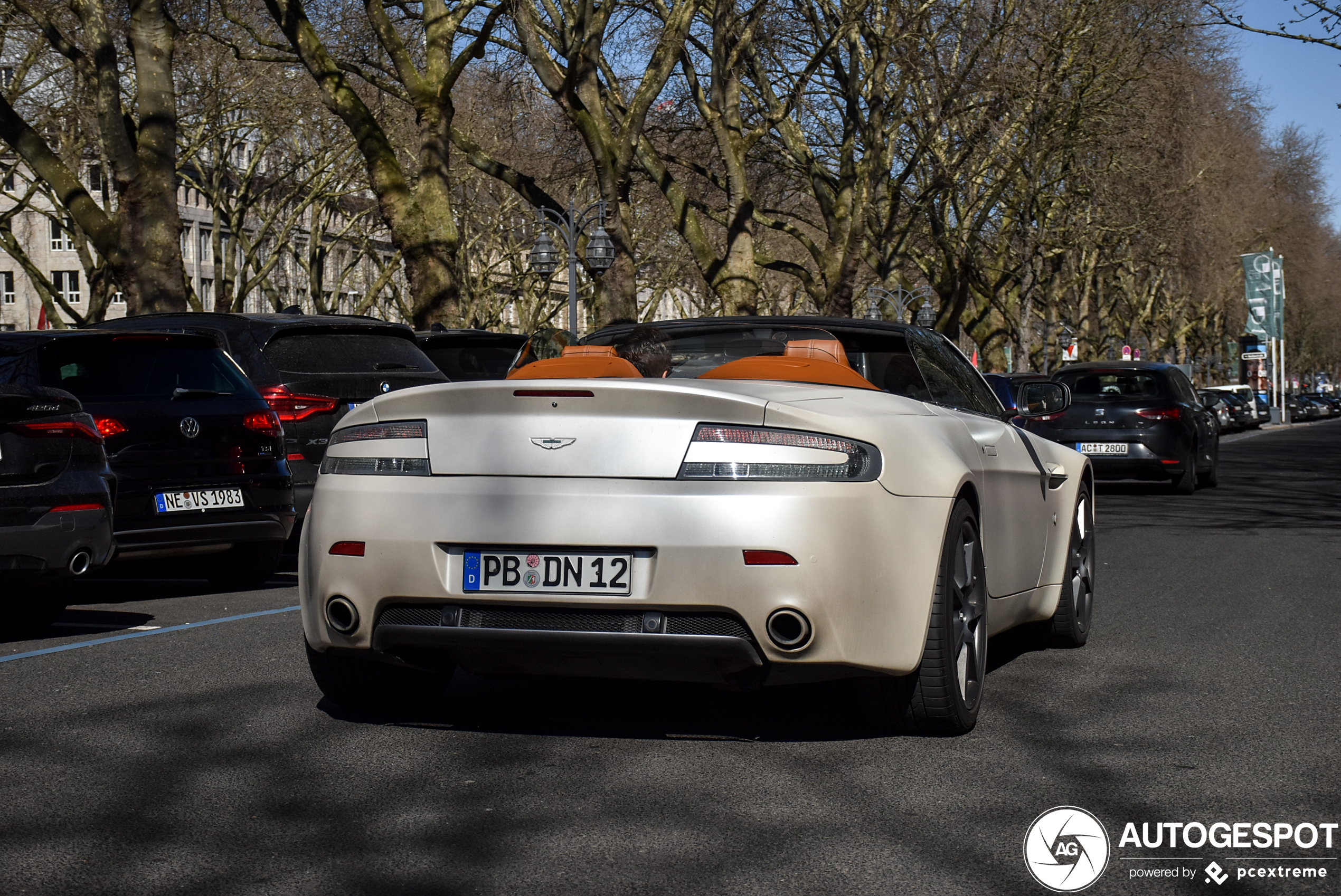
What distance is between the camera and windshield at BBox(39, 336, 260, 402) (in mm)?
9422

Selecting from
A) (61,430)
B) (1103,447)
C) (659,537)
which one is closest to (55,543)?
(61,430)

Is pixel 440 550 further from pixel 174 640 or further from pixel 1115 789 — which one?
pixel 174 640

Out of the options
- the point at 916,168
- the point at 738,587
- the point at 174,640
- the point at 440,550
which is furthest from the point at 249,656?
the point at 916,168

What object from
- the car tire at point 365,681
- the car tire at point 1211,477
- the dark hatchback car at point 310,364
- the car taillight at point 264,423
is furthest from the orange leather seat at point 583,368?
the car tire at point 1211,477

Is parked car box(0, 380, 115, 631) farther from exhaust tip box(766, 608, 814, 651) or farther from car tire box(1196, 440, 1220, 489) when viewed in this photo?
car tire box(1196, 440, 1220, 489)

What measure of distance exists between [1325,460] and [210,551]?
2464 cm

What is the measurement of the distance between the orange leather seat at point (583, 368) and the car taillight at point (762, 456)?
0.77 meters

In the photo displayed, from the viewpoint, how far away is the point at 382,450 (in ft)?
17.3

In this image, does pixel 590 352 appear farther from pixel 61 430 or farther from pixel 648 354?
pixel 61 430

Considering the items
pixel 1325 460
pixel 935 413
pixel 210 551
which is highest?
pixel 935 413

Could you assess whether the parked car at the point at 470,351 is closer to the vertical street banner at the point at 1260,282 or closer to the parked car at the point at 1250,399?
the parked car at the point at 1250,399

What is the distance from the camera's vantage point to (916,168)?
37656 millimetres

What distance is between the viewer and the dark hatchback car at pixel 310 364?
1127 centimetres

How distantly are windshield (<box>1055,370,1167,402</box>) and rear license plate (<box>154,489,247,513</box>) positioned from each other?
1283cm
